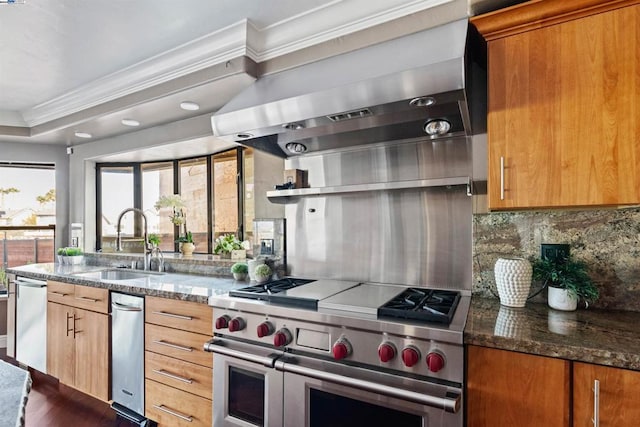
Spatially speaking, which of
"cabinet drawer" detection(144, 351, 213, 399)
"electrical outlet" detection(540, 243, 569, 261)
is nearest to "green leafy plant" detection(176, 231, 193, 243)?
"cabinet drawer" detection(144, 351, 213, 399)

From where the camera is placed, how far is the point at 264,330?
160 cm

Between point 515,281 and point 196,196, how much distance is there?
298 cm

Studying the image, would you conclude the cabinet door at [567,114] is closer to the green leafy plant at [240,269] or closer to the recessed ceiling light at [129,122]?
the green leafy plant at [240,269]

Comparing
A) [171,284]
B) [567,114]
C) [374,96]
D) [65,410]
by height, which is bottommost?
[65,410]

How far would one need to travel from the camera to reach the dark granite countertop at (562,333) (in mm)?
1034

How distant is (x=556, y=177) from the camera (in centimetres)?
134

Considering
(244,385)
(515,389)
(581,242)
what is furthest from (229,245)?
(581,242)

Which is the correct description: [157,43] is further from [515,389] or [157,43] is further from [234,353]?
[515,389]

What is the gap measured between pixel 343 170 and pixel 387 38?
80 centimetres

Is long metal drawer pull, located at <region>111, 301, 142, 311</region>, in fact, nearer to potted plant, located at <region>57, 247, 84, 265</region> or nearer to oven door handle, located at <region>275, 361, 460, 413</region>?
oven door handle, located at <region>275, 361, 460, 413</region>

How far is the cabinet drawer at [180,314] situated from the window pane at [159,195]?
1.62 metres

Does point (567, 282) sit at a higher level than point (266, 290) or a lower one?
higher

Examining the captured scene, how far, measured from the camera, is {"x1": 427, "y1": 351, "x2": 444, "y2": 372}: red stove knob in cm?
122

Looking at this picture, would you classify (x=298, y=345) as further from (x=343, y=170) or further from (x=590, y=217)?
(x=590, y=217)
